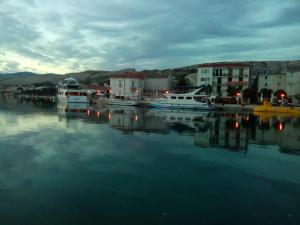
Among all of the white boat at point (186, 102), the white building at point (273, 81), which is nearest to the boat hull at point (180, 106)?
the white boat at point (186, 102)

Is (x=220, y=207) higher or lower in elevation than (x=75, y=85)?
lower

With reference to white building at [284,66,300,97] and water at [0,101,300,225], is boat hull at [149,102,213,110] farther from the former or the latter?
water at [0,101,300,225]

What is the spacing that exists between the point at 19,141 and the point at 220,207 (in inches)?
527

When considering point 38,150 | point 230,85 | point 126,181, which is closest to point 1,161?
point 38,150

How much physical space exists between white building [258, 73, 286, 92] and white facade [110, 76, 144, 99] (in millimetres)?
29937

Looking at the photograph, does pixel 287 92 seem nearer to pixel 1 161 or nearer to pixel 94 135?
pixel 94 135

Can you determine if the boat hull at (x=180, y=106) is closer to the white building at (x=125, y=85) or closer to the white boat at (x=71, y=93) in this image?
the white boat at (x=71, y=93)

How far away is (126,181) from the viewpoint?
10977mm

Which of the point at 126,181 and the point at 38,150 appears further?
the point at 38,150

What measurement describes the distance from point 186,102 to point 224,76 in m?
23.6

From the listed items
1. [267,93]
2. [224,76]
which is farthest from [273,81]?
[224,76]

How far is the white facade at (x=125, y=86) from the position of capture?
84575 mm

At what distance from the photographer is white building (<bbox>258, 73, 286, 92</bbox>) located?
73688 millimetres

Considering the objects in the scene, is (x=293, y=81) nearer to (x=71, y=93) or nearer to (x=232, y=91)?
(x=232, y=91)
